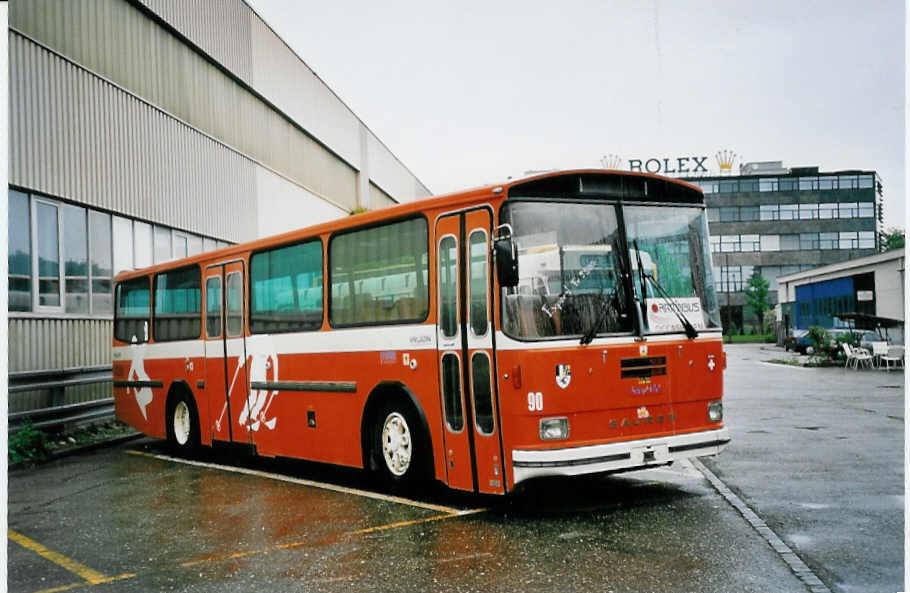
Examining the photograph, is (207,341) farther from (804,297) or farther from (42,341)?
(804,297)

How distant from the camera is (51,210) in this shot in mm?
17609

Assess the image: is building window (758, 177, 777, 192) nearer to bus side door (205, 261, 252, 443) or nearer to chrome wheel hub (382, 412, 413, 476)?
bus side door (205, 261, 252, 443)

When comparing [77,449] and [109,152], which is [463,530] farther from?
[109,152]

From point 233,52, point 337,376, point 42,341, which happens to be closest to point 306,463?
point 337,376

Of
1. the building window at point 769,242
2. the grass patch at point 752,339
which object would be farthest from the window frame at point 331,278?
the building window at point 769,242

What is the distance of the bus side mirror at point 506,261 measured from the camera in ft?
26.7

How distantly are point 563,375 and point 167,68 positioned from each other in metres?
17.5

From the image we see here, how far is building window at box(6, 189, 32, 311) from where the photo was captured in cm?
1636

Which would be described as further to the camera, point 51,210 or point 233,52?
point 233,52

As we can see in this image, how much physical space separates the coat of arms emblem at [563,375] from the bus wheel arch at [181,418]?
25.5 feet

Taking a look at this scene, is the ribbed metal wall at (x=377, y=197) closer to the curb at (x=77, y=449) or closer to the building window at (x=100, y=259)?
the building window at (x=100, y=259)

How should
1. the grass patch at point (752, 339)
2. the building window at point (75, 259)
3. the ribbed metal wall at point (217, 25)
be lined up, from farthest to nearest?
the grass patch at point (752, 339) < the ribbed metal wall at point (217, 25) < the building window at point (75, 259)

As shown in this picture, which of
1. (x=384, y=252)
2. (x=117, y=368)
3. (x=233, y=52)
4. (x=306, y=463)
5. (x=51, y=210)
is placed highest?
(x=233, y=52)

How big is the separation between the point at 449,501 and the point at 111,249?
12.9 meters
